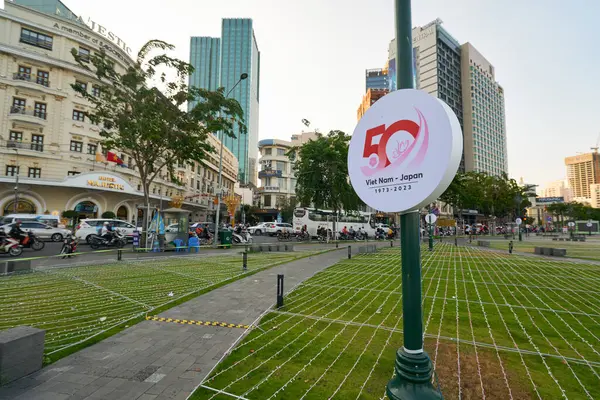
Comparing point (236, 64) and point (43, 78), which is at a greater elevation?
point (236, 64)

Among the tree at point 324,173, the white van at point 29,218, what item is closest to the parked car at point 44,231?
the white van at point 29,218

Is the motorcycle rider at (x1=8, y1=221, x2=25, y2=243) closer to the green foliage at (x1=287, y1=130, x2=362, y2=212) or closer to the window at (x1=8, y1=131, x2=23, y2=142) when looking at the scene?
the green foliage at (x1=287, y1=130, x2=362, y2=212)

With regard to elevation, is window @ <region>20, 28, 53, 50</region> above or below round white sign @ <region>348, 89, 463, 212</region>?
above

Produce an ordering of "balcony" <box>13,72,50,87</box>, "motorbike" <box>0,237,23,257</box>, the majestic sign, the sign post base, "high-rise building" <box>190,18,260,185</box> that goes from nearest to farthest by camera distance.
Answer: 1. the sign post base
2. "motorbike" <box>0,237,23,257</box>
3. "balcony" <box>13,72,50,87</box>
4. the majestic sign
5. "high-rise building" <box>190,18,260,185</box>

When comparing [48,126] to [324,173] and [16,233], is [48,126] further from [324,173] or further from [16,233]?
[324,173]

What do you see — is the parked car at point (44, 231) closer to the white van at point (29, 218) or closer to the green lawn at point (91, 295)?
the white van at point (29, 218)

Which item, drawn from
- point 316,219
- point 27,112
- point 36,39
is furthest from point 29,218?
point 316,219

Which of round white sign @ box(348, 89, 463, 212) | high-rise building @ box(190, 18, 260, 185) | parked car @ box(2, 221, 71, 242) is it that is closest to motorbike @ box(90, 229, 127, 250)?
parked car @ box(2, 221, 71, 242)

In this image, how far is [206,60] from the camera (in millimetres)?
129375

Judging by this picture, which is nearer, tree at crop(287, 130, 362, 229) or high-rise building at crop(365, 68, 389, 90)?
tree at crop(287, 130, 362, 229)

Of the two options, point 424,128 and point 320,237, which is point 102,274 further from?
point 320,237

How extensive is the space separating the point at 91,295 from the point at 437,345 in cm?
721

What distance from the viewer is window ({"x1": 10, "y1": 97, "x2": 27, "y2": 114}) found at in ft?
93.1

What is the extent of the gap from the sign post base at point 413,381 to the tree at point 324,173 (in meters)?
21.9
